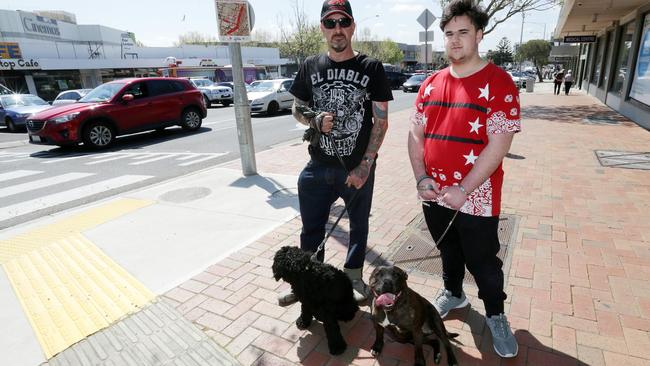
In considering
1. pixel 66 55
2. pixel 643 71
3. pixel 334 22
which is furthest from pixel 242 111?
pixel 66 55

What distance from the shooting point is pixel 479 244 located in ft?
7.34

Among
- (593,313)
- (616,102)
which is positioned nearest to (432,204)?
(593,313)

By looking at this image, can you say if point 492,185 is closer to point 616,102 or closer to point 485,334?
point 485,334

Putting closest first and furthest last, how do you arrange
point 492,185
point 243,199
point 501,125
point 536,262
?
1. point 501,125
2. point 492,185
3. point 536,262
4. point 243,199

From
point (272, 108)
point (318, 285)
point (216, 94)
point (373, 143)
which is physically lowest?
point (272, 108)

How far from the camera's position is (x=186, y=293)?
126 inches

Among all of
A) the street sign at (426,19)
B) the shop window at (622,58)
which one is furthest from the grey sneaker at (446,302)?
the shop window at (622,58)

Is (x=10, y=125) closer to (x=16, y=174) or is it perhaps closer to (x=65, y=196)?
(x=16, y=174)

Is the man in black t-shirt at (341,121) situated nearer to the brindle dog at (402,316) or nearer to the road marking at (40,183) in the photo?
the brindle dog at (402,316)

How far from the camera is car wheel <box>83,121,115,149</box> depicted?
33.1ft

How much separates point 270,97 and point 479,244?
1541 cm

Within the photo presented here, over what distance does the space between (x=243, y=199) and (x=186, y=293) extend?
2341mm

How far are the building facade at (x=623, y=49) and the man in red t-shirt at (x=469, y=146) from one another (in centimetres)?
1132

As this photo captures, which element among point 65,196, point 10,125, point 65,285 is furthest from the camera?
point 10,125
